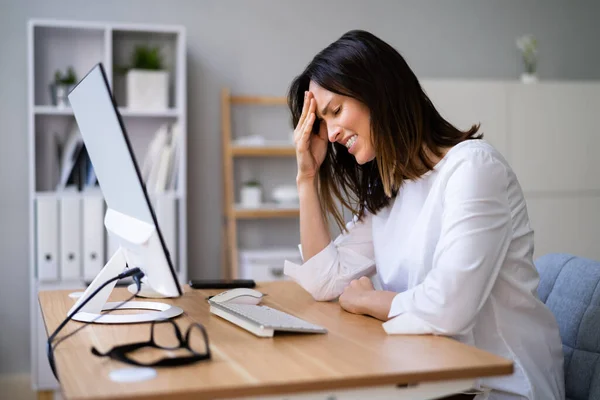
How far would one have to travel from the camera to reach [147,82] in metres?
3.64

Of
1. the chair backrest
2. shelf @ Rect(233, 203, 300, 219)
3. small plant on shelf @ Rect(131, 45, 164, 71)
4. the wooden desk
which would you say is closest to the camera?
the wooden desk

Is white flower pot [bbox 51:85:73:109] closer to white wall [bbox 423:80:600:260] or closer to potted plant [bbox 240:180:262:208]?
potted plant [bbox 240:180:262:208]

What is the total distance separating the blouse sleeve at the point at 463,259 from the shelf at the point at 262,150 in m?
2.35

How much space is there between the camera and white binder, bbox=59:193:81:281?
3.45 metres

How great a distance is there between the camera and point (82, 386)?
985 millimetres

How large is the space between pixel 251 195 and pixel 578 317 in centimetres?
237

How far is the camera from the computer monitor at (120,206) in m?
1.18

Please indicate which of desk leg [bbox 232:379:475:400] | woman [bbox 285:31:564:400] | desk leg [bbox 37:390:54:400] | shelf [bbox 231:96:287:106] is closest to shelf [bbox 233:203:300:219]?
shelf [bbox 231:96:287:106]

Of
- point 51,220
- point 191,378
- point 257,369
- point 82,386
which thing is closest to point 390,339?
point 257,369

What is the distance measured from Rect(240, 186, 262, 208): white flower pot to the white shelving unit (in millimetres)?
360

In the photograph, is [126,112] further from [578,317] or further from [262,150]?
[578,317]

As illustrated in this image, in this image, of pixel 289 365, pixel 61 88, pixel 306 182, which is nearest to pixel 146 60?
pixel 61 88

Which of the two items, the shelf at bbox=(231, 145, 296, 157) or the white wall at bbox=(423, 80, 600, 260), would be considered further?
the white wall at bbox=(423, 80, 600, 260)

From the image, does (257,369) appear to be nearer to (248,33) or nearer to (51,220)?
(51,220)
